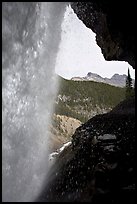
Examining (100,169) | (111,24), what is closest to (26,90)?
(111,24)

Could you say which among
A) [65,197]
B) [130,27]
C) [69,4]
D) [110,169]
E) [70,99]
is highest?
[69,4]

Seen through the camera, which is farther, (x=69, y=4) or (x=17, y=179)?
(x=69, y=4)

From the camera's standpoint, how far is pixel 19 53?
57.3 ft

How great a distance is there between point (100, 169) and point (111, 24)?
347 inches

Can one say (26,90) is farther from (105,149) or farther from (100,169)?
(100,169)

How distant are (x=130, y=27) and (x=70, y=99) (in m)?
76.9

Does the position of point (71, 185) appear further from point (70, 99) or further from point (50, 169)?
point (70, 99)

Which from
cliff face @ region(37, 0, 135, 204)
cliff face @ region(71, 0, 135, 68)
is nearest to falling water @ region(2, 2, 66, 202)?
cliff face @ region(37, 0, 135, 204)

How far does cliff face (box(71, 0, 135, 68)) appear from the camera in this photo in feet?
50.2

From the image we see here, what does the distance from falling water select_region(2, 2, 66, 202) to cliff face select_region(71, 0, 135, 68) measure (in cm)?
190

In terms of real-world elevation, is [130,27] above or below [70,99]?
above

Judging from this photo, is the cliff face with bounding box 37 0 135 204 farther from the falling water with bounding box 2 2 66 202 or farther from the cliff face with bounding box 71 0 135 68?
the falling water with bounding box 2 2 66 202

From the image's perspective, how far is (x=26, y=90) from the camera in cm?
1784

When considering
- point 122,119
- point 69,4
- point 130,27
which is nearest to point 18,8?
point 69,4
